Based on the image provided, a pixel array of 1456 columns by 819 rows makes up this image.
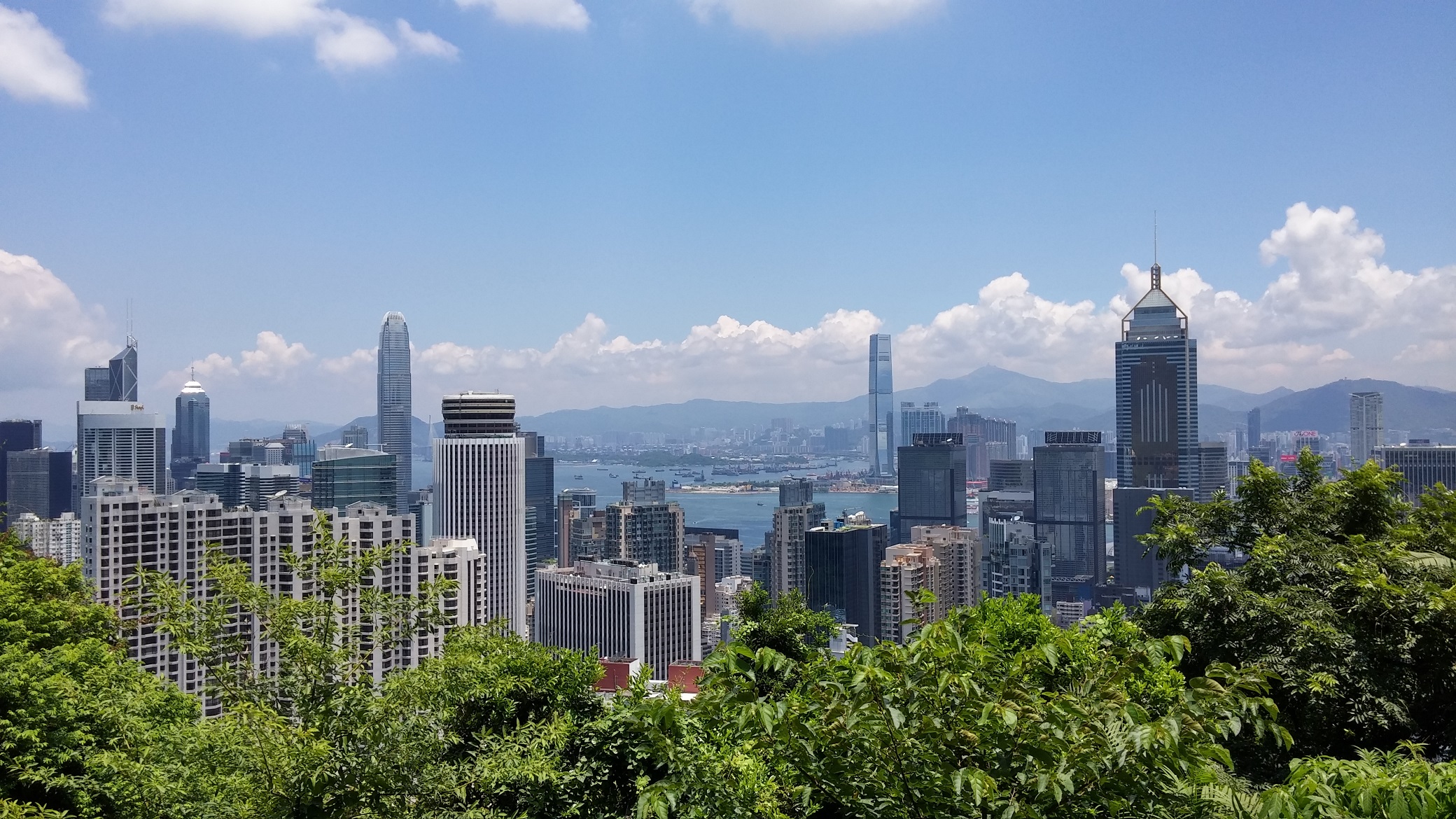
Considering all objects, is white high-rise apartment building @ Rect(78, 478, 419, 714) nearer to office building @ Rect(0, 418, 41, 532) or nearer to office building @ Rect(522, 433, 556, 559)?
office building @ Rect(522, 433, 556, 559)

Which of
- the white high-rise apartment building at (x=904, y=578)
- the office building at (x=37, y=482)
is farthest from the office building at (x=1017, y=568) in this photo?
the office building at (x=37, y=482)

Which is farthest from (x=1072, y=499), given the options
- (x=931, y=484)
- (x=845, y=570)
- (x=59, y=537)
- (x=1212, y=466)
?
(x=59, y=537)

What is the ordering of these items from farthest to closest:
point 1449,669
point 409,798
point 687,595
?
point 687,595 < point 1449,669 < point 409,798

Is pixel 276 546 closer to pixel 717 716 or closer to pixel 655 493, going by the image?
pixel 717 716

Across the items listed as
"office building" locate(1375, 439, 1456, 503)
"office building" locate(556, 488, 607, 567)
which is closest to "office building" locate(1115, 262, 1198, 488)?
"office building" locate(1375, 439, 1456, 503)

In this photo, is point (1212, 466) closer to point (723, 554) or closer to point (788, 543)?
→ point (788, 543)

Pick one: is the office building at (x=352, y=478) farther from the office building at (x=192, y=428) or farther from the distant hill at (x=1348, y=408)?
the distant hill at (x=1348, y=408)

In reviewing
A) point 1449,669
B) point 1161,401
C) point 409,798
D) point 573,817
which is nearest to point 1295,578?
point 1449,669
